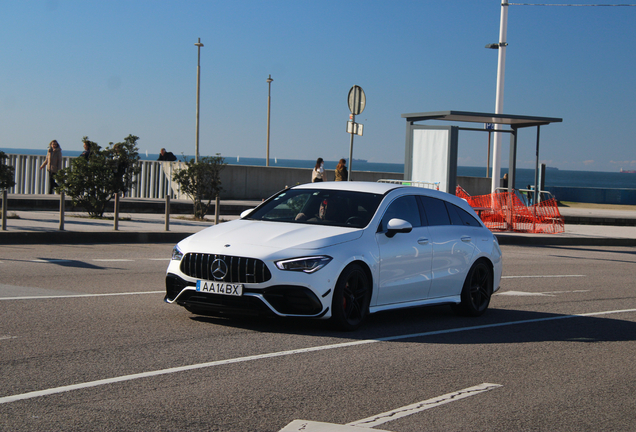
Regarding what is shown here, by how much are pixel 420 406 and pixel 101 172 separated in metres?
15.1

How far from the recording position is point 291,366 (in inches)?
240

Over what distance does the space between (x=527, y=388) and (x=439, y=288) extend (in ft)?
9.61

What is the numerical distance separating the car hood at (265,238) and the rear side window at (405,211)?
659 mm

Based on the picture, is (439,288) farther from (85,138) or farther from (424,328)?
(85,138)

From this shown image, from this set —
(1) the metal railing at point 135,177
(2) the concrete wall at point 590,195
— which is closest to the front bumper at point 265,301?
(1) the metal railing at point 135,177

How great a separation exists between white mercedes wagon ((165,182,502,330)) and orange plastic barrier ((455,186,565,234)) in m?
14.6

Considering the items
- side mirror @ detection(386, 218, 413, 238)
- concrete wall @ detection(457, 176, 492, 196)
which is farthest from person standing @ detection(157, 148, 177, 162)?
side mirror @ detection(386, 218, 413, 238)

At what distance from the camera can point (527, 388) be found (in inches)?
228

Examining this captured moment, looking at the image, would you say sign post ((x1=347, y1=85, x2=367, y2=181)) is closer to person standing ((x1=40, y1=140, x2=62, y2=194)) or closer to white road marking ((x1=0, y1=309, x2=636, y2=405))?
white road marking ((x1=0, y1=309, x2=636, y2=405))

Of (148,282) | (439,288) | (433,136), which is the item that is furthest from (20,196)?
(439,288)

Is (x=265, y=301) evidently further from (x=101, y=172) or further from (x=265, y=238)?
(x=101, y=172)

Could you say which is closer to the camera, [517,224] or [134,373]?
[134,373]

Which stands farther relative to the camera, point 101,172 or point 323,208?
point 101,172

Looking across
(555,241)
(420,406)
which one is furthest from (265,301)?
(555,241)
